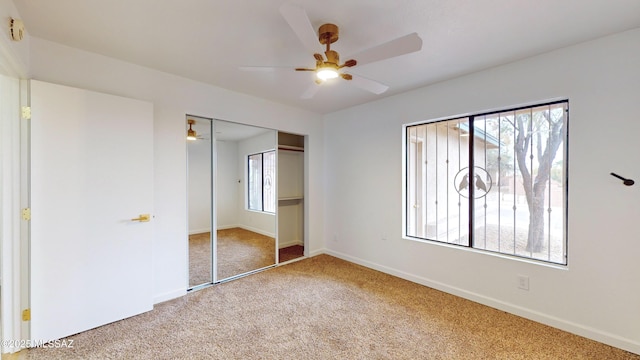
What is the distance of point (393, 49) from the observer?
168cm

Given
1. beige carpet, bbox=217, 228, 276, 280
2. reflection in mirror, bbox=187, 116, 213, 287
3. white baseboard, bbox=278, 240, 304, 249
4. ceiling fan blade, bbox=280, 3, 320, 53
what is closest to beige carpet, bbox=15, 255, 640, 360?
reflection in mirror, bbox=187, 116, 213, 287

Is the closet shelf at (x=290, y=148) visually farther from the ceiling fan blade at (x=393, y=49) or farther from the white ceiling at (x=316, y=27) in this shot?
the ceiling fan blade at (x=393, y=49)

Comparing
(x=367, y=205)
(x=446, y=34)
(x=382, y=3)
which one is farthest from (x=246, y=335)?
(x=446, y=34)

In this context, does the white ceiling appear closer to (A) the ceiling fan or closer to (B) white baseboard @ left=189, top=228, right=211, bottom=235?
(A) the ceiling fan

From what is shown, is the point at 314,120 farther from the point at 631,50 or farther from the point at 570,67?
the point at 631,50

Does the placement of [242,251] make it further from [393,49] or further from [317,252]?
[393,49]

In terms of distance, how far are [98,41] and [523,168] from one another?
164 inches

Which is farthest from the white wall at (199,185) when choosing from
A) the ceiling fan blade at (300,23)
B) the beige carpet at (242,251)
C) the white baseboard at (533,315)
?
the white baseboard at (533,315)

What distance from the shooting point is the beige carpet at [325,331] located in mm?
1925

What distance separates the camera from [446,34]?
201cm

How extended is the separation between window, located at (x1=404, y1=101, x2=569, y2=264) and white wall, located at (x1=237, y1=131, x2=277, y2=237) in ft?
6.59

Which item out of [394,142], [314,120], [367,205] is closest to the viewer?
[394,142]

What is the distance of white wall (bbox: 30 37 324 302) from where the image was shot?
7.30ft

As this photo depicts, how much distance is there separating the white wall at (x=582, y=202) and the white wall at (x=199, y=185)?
8.76 ft
